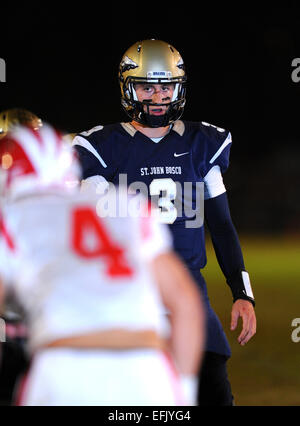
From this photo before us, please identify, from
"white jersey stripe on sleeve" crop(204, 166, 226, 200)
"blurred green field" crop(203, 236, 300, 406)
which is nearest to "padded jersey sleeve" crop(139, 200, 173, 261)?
"white jersey stripe on sleeve" crop(204, 166, 226, 200)

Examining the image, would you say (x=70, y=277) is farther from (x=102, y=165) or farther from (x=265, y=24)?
(x=265, y=24)

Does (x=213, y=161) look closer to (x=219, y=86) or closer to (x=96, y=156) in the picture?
(x=96, y=156)

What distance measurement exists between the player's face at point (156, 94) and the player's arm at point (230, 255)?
1.78 feet

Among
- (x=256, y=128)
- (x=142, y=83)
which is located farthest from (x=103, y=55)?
(x=142, y=83)

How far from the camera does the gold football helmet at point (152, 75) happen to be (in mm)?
4441

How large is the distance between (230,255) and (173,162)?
0.56 metres

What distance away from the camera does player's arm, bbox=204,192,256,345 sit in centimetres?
419

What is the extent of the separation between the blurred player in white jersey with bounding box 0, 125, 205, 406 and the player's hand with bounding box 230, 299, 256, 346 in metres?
1.37

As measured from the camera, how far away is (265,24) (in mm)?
29375

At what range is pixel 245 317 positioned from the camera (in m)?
4.11

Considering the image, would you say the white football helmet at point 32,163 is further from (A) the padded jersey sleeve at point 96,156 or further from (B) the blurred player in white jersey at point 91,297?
(A) the padded jersey sleeve at point 96,156

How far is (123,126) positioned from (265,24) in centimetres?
2594

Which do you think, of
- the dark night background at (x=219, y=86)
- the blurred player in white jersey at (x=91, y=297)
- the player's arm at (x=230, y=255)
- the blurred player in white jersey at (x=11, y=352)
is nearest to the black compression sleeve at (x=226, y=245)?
the player's arm at (x=230, y=255)

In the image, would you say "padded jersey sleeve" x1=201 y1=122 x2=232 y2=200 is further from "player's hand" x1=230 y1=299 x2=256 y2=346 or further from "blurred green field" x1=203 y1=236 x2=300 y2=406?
"blurred green field" x1=203 y1=236 x2=300 y2=406
